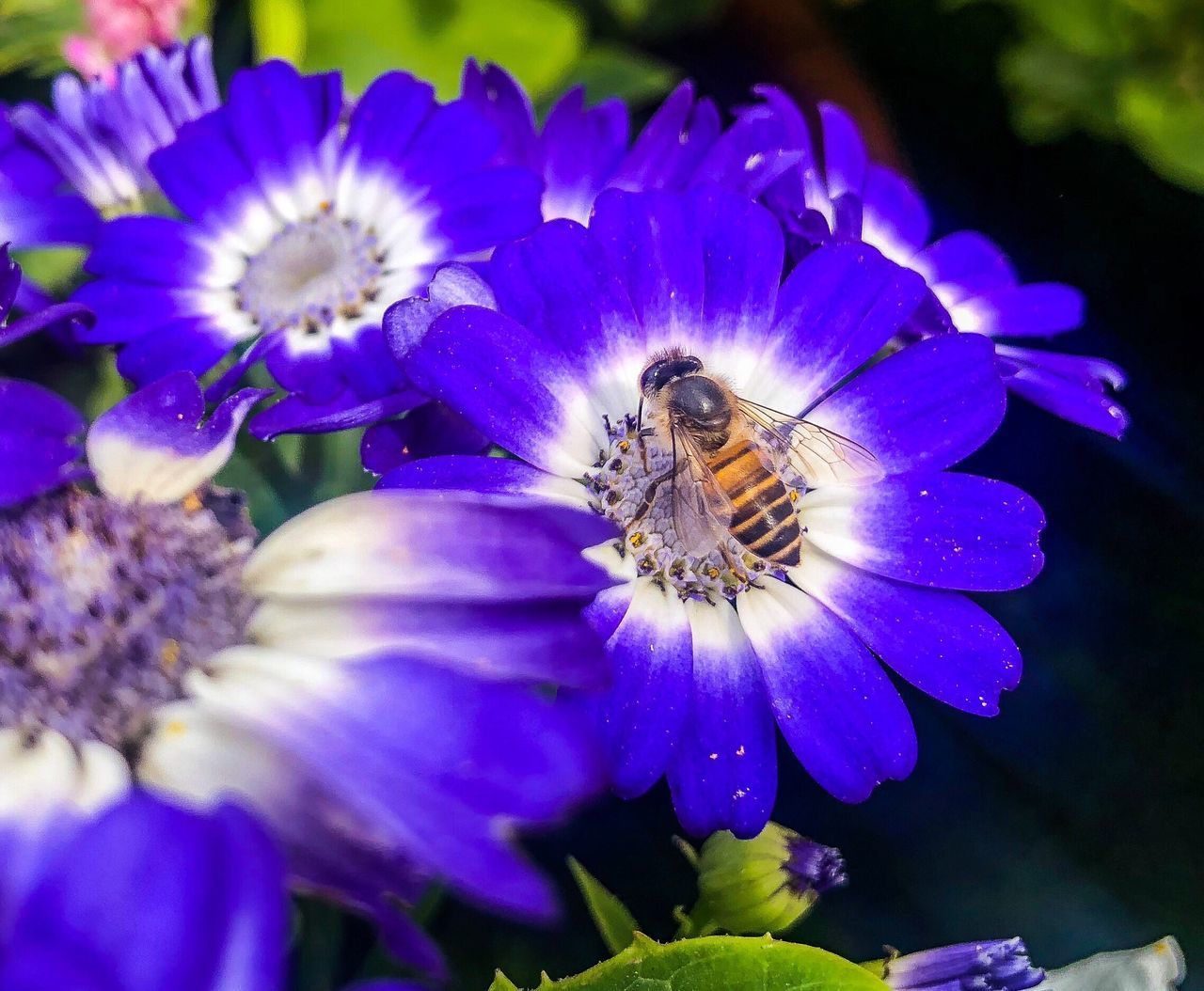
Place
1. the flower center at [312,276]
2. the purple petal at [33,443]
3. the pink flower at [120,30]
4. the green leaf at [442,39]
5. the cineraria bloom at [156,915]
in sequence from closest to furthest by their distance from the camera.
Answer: the cineraria bloom at [156,915] → the purple petal at [33,443] → the flower center at [312,276] → the pink flower at [120,30] → the green leaf at [442,39]

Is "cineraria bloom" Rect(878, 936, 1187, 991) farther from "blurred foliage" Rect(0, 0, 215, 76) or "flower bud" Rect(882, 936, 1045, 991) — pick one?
"blurred foliage" Rect(0, 0, 215, 76)

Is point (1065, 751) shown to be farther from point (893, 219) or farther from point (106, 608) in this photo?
point (106, 608)

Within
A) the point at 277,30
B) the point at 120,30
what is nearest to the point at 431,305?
the point at 120,30

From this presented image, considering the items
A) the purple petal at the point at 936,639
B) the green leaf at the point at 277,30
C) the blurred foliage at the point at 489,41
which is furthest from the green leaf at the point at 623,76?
the purple petal at the point at 936,639

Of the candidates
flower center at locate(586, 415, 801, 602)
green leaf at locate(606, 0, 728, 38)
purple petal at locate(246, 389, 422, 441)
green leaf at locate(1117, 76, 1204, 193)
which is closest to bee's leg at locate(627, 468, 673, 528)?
flower center at locate(586, 415, 801, 602)

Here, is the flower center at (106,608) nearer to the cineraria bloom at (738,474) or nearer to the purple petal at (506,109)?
the cineraria bloom at (738,474)
